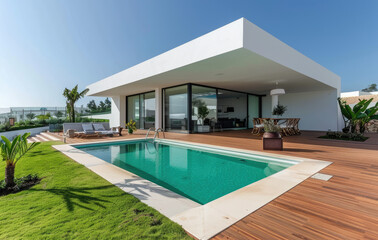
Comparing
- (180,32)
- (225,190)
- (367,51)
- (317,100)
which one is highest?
(367,51)

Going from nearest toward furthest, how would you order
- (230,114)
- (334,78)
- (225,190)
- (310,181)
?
(310,181) < (225,190) < (334,78) < (230,114)

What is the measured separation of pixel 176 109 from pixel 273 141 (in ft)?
23.9

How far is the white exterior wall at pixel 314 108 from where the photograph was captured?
12914 millimetres

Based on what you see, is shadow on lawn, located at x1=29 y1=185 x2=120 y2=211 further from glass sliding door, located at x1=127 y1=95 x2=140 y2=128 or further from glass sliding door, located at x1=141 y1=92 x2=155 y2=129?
glass sliding door, located at x1=127 y1=95 x2=140 y2=128

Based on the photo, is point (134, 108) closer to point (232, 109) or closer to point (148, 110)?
point (148, 110)

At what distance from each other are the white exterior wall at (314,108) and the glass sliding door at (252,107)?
1.93m

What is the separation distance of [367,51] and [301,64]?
1273 inches

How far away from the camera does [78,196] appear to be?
8.18 feet

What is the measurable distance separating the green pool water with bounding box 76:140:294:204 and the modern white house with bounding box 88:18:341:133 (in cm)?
323

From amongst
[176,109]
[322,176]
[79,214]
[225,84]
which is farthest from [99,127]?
[322,176]

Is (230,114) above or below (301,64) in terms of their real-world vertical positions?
below

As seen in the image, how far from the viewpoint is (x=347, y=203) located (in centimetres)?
222

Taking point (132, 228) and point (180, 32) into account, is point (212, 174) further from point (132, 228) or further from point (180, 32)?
point (180, 32)

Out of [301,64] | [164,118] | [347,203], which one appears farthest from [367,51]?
[347,203]
